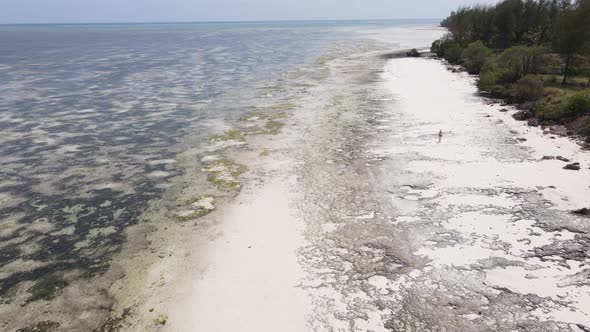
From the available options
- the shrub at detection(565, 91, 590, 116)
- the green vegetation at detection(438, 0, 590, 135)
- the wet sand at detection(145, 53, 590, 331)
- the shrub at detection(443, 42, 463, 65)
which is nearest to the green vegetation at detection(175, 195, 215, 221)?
the wet sand at detection(145, 53, 590, 331)

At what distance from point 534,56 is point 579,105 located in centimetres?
1299

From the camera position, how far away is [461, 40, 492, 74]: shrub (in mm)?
44188

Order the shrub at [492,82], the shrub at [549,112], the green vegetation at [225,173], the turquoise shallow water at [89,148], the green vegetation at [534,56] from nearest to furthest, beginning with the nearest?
the turquoise shallow water at [89,148] → the green vegetation at [225,173] → the shrub at [549,112] → the green vegetation at [534,56] → the shrub at [492,82]

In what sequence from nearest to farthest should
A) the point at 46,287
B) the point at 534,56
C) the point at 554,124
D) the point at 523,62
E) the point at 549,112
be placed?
the point at 46,287, the point at 554,124, the point at 549,112, the point at 534,56, the point at 523,62

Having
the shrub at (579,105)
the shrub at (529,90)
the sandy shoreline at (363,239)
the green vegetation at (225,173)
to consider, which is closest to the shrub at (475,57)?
the shrub at (529,90)

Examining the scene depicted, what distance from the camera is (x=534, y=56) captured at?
3475 centimetres

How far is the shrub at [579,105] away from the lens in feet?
78.1

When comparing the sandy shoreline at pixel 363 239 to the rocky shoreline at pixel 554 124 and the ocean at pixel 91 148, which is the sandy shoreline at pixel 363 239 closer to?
the rocky shoreline at pixel 554 124

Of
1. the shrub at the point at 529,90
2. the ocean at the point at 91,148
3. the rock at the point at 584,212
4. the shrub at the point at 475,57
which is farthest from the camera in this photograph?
the shrub at the point at 475,57

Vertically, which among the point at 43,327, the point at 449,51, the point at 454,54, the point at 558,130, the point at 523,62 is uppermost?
the point at 449,51

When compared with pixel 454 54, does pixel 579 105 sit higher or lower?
lower

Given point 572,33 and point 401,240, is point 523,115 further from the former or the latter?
point 401,240

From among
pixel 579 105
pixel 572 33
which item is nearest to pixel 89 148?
pixel 579 105

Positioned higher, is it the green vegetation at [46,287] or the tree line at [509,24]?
the tree line at [509,24]
